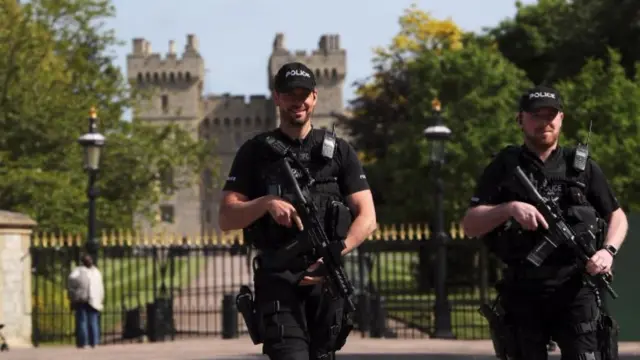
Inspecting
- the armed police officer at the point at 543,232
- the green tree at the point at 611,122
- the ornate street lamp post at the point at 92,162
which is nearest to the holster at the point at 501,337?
the armed police officer at the point at 543,232

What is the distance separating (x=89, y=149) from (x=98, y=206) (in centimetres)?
1554

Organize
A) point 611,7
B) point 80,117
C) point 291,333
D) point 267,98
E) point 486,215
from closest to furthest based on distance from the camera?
point 291,333 < point 486,215 < point 80,117 < point 611,7 < point 267,98

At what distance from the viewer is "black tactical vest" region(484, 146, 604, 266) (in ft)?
22.8

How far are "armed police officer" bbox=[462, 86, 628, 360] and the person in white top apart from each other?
13.0 meters

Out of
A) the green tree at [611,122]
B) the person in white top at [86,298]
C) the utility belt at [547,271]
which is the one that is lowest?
→ the person in white top at [86,298]

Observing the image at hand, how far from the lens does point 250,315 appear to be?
22.0 ft

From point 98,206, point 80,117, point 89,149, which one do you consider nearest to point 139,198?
point 98,206

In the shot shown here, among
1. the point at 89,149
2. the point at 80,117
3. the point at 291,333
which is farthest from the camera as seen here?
the point at 80,117

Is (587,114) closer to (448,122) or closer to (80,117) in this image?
(448,122)

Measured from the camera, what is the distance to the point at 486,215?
699 cm

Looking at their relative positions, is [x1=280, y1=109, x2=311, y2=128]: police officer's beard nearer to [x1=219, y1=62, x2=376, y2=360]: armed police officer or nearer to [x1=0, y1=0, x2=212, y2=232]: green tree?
[x1=219, y1=62, x2=376, y2=360]: armed police officer

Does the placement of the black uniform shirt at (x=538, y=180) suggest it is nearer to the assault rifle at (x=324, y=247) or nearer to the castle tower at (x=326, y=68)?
the assault rifle at (x=324, y=247)

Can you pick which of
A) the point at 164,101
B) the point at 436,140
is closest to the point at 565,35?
the point at 436,140

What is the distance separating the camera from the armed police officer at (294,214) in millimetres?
6535
